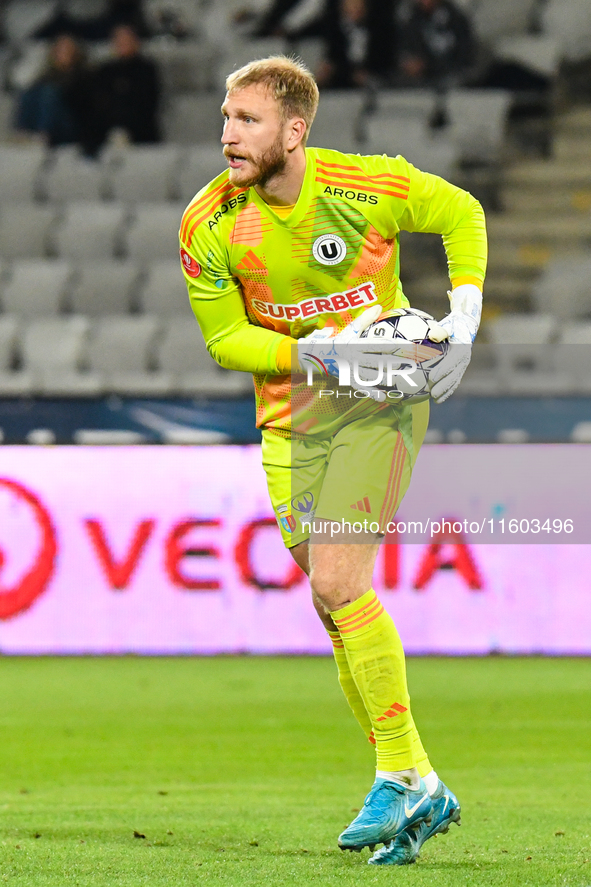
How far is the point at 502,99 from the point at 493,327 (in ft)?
10.0

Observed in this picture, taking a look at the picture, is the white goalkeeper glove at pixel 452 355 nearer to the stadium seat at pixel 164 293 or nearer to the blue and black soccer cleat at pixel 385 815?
the blue and black soccer cleat at pixel 385 815

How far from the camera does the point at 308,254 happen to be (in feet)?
13.4

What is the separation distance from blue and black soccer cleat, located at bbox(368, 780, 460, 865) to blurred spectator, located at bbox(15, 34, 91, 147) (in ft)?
35.0

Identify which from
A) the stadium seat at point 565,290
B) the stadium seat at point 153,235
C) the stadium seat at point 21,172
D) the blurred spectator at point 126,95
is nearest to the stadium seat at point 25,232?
the stadium seat at point 21,172

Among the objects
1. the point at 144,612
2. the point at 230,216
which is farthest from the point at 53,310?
the point at 230,216

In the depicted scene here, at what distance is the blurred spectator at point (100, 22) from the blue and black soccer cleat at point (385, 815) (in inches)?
491

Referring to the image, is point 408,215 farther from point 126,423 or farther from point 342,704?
point 126,423

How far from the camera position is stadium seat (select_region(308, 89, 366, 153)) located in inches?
518

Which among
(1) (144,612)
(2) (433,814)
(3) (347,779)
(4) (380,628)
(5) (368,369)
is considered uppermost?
(5) (368,369)

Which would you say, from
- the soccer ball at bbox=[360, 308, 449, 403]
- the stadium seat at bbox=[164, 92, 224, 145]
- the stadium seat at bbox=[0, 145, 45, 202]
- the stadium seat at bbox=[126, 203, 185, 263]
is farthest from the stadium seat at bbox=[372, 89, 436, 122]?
the soccer ball at bbox=[360, 308, 449, 403]

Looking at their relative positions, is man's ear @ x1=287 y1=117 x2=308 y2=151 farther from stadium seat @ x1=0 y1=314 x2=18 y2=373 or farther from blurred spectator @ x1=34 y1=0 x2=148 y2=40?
blurred spectator @ x1=34 y1=0 x2=148 y2=40

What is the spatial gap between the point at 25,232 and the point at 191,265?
9325 mm

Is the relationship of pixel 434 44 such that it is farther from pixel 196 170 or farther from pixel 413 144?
pixel 196 170

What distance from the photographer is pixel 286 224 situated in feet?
13.3
